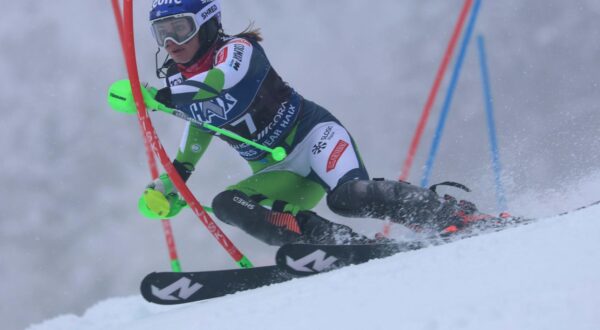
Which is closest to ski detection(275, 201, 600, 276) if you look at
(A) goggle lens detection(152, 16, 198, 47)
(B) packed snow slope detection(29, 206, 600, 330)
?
(B) packed snow slope detection(29, 206, 600, 330)

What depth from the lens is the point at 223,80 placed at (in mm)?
3260

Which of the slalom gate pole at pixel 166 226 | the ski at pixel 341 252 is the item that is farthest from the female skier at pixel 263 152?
the slalom gate pole at pixel 166 226

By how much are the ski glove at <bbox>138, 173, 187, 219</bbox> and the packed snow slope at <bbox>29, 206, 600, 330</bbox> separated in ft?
4.63

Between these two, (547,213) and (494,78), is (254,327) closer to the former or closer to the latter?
(547,213)

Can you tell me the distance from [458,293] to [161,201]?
8.07 ft

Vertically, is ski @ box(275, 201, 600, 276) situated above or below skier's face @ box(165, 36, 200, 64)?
below

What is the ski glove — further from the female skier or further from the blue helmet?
the blue helmet

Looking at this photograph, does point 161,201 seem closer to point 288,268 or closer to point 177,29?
point 177,29

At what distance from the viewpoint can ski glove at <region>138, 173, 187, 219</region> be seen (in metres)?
3.74

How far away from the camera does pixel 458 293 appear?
159 cm

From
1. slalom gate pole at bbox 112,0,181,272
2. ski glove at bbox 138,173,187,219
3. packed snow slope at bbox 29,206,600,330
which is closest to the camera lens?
packed snow slope at bbox 29,206,600,330

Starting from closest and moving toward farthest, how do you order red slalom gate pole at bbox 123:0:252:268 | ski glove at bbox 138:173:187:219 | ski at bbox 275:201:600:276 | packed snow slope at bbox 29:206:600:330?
packed snow slope at bbox 29:206:600:330 < ski at bbox 275:201:600:276 < red slalom gate pole at bbox 123:0:252:268 < ski glove at bbox 138:173:187:219

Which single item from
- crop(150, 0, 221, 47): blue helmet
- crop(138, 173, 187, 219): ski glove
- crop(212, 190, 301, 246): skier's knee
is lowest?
crop(212, 190, 301, 246): skier's knee

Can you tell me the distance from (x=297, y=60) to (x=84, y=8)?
289cm
